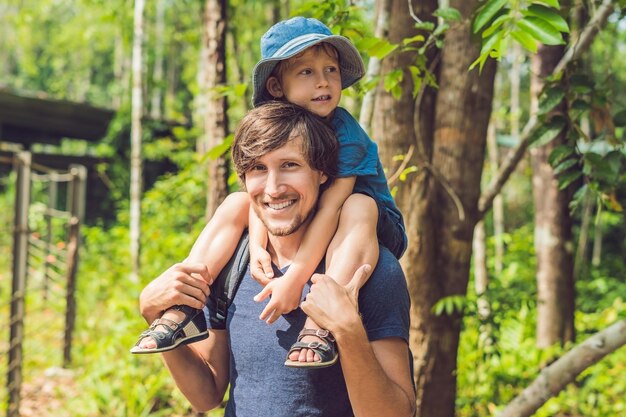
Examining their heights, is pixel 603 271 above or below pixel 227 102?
below

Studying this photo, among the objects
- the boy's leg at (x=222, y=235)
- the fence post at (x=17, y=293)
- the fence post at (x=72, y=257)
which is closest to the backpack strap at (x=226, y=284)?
the boy's leg at (x=222, y=235)

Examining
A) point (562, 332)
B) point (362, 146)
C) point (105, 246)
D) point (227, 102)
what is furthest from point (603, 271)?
point (362, 146)

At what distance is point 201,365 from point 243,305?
0.22 meters

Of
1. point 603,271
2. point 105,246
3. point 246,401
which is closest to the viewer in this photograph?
point 246,401

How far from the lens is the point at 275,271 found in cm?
171

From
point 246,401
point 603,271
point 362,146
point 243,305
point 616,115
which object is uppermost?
point 616,115

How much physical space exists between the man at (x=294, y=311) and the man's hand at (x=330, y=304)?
2 cm

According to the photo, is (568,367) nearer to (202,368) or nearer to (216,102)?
(202,368)

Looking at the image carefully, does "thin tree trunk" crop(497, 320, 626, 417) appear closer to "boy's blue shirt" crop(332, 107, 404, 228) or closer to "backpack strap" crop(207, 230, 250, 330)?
"boy's blue shirt" crop(332, 107, 404, 228)

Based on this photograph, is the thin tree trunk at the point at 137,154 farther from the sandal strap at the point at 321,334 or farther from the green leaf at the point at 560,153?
the sandal strap at the point at 321,334

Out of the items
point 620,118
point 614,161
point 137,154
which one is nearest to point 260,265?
point 614,161

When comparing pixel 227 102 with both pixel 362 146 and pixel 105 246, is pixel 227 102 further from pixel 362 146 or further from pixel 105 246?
pixel 105 246

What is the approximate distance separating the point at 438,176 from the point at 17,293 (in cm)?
302

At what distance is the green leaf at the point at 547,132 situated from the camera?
101 inches
